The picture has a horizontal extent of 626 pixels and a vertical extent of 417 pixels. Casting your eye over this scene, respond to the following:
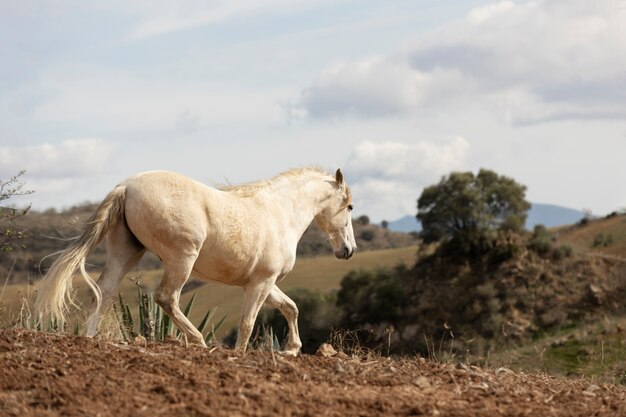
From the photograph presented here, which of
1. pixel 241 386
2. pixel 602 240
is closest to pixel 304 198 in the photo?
pixel 241 386

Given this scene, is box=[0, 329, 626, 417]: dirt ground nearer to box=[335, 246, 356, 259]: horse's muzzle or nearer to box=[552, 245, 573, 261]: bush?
box=[335, 246, 356, 259]: horse's muzzle

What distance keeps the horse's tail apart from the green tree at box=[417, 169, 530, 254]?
36.5m

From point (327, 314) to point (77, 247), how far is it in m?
34.0

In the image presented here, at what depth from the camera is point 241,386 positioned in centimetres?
659

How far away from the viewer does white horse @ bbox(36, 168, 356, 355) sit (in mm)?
8820

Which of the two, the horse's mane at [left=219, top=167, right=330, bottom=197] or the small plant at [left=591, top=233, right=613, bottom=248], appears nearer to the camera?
the horse's mane at [left=219, top=167, right=330, bottom=197]

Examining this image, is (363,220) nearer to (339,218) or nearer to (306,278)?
(306,278)

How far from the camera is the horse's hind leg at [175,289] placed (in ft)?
29.7

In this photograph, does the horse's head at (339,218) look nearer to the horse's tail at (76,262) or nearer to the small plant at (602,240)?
the horse's tail at (76,262)

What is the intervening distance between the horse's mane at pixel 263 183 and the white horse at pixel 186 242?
0.02 meters

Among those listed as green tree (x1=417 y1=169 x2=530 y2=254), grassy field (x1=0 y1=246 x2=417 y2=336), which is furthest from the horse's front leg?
grassy field (x1=0 y1=246 x2=417 y2=336)

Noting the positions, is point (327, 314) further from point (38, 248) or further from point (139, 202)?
point (139, 202)

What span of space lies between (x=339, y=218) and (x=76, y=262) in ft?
13.1

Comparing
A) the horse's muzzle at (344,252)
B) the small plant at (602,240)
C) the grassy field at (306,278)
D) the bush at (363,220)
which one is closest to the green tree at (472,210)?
the small plant at (602,240)
